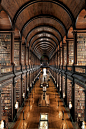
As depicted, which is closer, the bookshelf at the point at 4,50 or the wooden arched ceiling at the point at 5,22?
the wooden arched ceiling at the point at 5,22

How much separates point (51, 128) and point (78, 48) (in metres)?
7.07

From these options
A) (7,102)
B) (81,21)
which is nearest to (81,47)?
(81,21)

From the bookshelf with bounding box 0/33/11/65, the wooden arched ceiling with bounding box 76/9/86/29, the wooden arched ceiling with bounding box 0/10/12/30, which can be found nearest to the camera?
the wooden arched ceiling with bounding box 76/9/86/29

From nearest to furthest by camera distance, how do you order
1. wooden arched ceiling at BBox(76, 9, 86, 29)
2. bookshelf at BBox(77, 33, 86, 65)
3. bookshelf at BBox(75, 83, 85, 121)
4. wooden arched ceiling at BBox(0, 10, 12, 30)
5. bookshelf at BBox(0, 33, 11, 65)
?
wooden arched ceiling at BBox(76, 9, 86, 29), wooden arched ceiling at BBox(0, 10, 12, 30), bookshelf at BBox(75, 83, 85, 121), bookshelf at BBox(77, 33, 86, 65), bookshelf at BBox(0, 33, 11, 65)

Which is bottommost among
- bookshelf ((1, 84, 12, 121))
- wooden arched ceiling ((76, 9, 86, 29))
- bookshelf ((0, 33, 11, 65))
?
bookshelf ((1, 84, 12, 121))

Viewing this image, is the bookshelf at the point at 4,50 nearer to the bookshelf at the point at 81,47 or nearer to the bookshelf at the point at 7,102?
the bookshelf at the point at 7,102

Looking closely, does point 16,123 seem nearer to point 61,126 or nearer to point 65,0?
point 61,126

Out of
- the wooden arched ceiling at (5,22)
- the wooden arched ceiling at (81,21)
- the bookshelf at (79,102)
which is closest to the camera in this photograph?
the wooden arched ceiling at (81,21)

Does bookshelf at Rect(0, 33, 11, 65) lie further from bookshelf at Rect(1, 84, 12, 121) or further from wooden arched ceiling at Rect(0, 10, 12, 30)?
bookshelf at Rect(1, 84, 12, 121)

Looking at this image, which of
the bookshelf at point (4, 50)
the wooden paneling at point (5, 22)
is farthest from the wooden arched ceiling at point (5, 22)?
the bookshelf at point (4, 50)

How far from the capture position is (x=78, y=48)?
34.5 ft

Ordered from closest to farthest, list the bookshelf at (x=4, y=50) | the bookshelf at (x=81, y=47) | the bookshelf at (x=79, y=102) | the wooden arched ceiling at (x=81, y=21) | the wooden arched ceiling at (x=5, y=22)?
1. the wooden arched ceiling at (x=81, y=21)
2. the wooden arched ceiling at (x=5, y=22)
3. the bookshelf at (x=79, y=102)
4. the bookshelf at (x=81, y=47)
5. the bookshelf at (x=4, y=50)


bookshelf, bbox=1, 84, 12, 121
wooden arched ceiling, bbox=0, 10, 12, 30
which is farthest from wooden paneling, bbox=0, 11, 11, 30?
bookshelf, bbox=1, 84, 12, 121

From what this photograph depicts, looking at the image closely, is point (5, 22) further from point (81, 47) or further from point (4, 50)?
point (81, 47)
